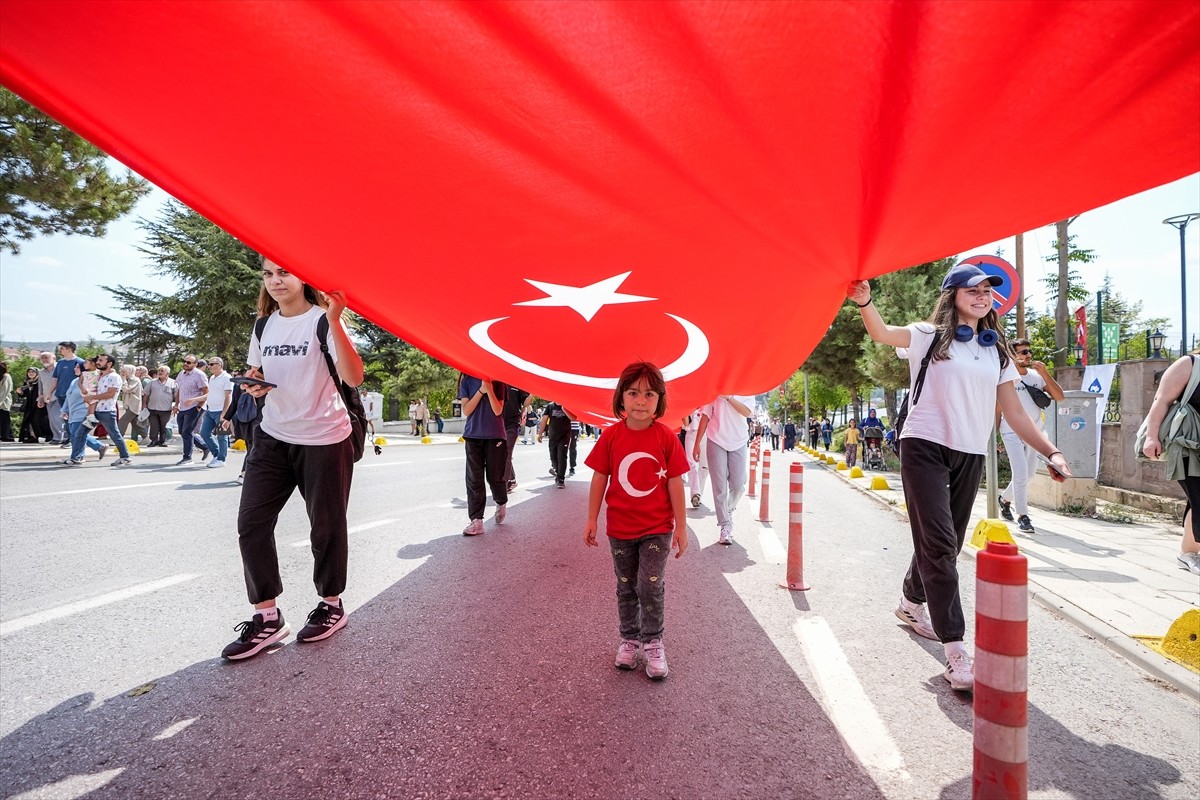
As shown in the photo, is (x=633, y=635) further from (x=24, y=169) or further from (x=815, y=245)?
Answer: (x=24, y=169)

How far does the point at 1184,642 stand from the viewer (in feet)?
11.8

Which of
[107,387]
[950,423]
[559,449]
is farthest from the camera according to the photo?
[107,387]

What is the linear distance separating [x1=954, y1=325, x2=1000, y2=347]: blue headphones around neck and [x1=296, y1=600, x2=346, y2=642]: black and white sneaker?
13.1 ft

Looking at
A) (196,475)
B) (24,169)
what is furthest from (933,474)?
(24,169)

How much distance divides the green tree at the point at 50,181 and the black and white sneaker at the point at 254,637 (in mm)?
12484

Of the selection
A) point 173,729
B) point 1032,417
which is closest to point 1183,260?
point 1032,417

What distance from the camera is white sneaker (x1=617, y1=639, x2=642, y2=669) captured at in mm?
3230

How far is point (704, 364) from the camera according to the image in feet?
15.5

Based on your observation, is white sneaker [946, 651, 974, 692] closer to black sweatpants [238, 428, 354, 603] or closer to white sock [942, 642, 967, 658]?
white sock [942, 642, 967, 658]

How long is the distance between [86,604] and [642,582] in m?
3.77

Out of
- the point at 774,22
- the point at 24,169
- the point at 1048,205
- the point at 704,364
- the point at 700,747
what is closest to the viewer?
the point at 774,22

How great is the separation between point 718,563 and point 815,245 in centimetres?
376

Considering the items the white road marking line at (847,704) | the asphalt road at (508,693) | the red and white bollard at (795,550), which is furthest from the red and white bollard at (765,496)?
the white road marking line at (847,704)

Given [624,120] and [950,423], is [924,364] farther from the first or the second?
[624,120]
